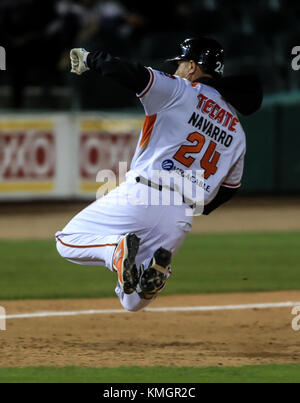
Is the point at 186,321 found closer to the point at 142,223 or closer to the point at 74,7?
the point at 142,223

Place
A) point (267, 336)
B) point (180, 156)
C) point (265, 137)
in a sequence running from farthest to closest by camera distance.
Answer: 1. point (265, 137)
2. point (267, 336)
3. point (180, 156)

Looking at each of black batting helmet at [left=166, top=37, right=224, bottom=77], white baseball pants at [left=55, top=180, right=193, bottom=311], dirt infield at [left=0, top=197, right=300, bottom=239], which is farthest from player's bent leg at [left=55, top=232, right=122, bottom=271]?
dirt infield at [left=0, top=197, right=300, bottom=239]

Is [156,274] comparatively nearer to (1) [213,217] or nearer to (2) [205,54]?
(2) [205,54]

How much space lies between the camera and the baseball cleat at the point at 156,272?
5172 millimetres

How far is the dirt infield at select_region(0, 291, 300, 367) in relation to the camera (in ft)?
→ 19.6

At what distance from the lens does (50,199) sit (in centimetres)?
1630

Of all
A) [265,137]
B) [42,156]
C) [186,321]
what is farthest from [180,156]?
[265,137]

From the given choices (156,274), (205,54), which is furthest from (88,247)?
(205,54)

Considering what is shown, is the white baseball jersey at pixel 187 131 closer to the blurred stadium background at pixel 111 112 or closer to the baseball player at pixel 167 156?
the baseball player at pixel 167 156

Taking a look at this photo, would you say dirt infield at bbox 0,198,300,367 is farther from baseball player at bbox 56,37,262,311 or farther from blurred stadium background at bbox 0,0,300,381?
blurred stadium background at bbox 0,0,300,381

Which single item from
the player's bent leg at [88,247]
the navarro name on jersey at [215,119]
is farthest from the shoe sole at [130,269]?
the navarro name on jersey at [215,119]

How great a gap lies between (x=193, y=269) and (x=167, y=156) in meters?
5.15

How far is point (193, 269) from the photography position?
10.5 metres

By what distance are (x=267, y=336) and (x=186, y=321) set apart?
954 mm
